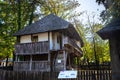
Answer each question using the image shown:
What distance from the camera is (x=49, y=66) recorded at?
24.8 metres

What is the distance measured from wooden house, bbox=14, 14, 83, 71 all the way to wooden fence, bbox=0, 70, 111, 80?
7511 millimetres

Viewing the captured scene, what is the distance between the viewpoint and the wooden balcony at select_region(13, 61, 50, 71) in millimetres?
24819

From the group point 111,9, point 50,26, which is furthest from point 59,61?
point 111,9

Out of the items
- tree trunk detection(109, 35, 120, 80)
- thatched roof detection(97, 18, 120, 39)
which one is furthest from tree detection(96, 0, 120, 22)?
tree trunk detection(109, 35, 120, 80)

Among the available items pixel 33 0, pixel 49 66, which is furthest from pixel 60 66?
pixel 33 0

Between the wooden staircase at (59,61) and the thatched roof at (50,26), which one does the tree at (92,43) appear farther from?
the wooden staircase at (59,61)

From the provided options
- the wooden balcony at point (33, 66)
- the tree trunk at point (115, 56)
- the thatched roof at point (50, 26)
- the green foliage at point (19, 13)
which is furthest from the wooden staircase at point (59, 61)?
the tree trunk at point (115, 56)

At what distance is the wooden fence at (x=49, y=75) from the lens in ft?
46.5

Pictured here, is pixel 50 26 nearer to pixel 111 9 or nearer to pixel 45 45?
pixel 45 45

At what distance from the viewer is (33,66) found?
1012 inches

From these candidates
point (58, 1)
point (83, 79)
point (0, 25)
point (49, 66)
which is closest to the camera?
point (83, 79)

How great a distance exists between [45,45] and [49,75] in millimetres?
10478

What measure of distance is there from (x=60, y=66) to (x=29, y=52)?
4782mm

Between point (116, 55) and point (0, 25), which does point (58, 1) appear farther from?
point (116, 55)
